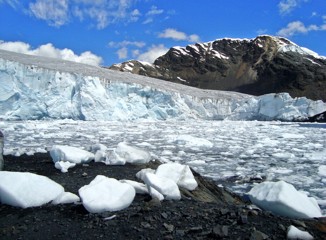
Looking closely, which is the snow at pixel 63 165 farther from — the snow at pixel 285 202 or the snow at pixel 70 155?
the snow at pixel 285 202

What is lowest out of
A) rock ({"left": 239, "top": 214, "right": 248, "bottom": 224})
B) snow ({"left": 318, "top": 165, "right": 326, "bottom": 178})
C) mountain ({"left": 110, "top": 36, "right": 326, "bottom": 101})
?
snow ({"left": 318, "top": 165, "right": 326, "bottom": 178})

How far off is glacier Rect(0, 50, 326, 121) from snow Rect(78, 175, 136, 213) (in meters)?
22.4

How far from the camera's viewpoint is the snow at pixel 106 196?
284cm

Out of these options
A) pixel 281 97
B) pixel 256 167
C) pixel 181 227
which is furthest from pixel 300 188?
pixel 281 97

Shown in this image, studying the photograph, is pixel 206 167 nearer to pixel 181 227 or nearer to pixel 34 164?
pixel 34 164

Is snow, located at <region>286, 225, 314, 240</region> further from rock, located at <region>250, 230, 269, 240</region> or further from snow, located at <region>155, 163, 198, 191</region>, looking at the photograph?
snow, located at <region>155, 163, 198, 191</region>

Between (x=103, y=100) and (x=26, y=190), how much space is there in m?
23.8

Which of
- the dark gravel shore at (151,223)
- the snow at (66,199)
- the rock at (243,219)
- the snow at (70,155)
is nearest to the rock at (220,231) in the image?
the dark gravel shore at (151,223)

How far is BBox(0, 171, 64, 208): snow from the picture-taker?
10.1ft

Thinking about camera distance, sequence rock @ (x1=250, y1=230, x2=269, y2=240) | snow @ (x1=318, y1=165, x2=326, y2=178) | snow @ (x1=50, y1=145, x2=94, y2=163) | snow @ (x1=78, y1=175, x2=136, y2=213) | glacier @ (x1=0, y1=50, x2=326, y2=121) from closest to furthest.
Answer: rock @ (x1=250, y1=230, x2=269, y2=240) → snow @ (x1=78, y1=175, x2=136, y2=213) → snow @ (x1=50, y1=145, x2=94, y2=163) → snow @ (x1=318, y1=165, x2=326, y2=178) → glacier @ (x1=0, y1=50, x2=326, y2=121)

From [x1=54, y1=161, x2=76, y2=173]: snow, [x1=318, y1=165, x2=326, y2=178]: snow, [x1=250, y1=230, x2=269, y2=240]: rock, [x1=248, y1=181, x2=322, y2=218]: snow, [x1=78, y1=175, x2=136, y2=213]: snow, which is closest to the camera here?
[x1=250, y1=230, x2=269, y2=240]: rock

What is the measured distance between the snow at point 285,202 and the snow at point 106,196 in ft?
3.93

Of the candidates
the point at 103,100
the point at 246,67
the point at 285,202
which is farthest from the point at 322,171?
the point at 246,67

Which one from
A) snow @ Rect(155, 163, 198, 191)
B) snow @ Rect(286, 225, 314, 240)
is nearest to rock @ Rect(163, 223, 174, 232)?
snow @ Rect(286, 225, 314, 240)
